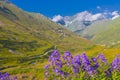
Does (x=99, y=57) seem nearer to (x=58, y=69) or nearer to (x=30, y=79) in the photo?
(x=58, y=69)

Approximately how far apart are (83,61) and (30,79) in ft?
317

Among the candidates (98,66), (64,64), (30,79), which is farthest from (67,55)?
(30,79)

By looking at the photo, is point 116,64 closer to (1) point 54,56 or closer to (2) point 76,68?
(2) point 76,68

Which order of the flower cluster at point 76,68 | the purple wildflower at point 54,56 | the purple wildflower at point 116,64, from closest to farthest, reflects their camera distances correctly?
the flower cluster at point 76,68 → the purple wildflower at point 54,56 → the purple wildflower at point 116,64

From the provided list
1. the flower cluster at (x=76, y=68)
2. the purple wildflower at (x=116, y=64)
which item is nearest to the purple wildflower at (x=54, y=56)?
the flower cluster at (x=76, y=68)

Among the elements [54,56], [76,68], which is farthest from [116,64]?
[54,56]

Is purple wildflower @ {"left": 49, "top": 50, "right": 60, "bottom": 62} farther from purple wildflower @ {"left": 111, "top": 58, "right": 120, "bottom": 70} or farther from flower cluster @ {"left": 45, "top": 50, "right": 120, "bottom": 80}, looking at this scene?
purple wildflower @ {"left": 111, "top": 58, "right": 120, "bottom": 70}

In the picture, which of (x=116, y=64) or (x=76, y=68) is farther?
(x=116, y=64)

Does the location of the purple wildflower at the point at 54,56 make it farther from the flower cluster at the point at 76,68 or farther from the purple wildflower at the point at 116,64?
the purple wildflower at the point at 116,64

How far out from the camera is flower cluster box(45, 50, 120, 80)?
2362 cm

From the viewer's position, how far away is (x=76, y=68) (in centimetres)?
2377

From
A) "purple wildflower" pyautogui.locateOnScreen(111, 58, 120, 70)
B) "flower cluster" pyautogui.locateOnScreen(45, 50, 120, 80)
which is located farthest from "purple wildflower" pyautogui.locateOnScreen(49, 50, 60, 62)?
"purple wildflower" pyautogui.locateOnScreen(111, 58, 120, 70)

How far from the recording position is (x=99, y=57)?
26.0 m

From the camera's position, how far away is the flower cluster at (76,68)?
77.5ft
